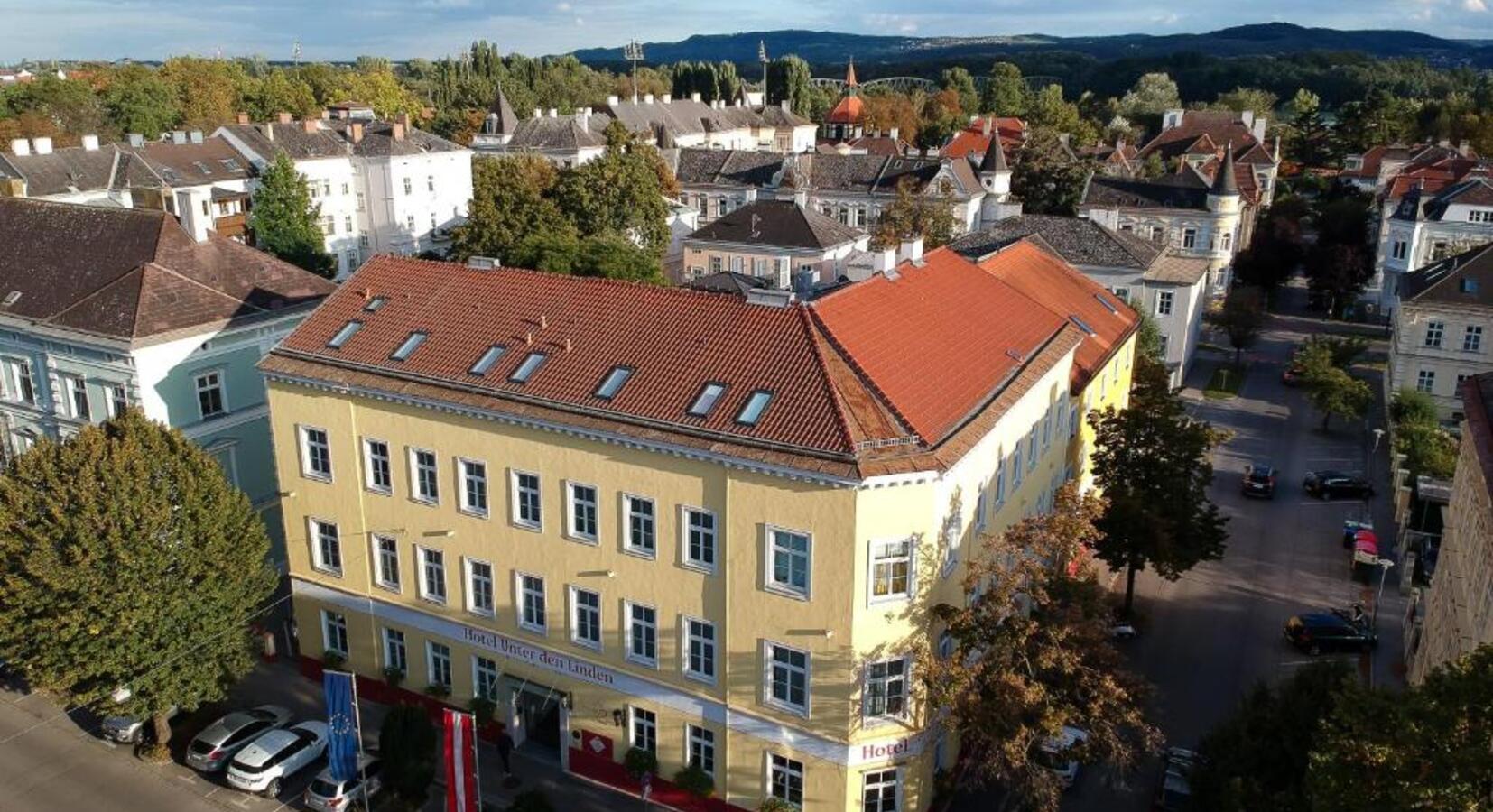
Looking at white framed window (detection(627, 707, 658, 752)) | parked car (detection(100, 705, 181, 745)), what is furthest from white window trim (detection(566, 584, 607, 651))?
parked car (detection(100, 705, 181, 745))

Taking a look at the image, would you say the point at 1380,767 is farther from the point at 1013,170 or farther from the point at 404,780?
the point at 1013,170

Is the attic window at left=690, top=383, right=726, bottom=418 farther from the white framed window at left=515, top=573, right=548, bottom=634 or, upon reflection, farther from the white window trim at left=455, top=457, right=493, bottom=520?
the white framed window at left=515, top=573, right=548, bottom=634

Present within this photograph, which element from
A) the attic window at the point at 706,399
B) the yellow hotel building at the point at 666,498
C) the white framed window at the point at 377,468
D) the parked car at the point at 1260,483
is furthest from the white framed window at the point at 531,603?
the parked car at the point at 1260,483

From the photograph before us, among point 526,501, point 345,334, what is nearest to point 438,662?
point 526,501

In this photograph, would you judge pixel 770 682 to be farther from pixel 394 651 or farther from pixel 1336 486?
pixel 1336 486

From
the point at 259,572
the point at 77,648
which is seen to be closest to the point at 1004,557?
the point at 259,572
